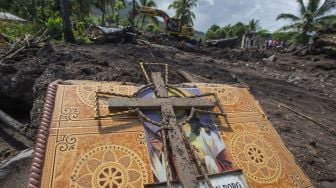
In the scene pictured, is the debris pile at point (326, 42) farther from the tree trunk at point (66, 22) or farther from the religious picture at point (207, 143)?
the religious picture at point (207, 143)

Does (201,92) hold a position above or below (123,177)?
above

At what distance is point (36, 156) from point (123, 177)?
64cm

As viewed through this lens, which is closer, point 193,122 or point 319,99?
point 193,122

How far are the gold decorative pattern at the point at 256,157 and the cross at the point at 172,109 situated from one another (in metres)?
0.46

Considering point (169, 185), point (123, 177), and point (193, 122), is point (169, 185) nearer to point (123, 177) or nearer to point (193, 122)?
point (123, 177)

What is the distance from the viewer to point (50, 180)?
76.1 inches

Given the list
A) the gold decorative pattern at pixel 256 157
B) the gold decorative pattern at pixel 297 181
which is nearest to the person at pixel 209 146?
the gold decorative pattern at pixel 256 157

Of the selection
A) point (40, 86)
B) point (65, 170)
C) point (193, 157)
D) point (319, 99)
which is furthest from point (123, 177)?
point (319, 99)

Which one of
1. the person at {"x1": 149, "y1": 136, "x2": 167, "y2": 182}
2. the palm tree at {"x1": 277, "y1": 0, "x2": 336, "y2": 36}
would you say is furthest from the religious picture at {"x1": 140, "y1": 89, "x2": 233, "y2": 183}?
the palm tree at {"x1": 277, "y1": 0, "x2": 336, "y2": 36}

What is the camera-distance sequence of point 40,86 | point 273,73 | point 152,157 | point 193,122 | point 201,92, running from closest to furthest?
point 152,157, point 193,122, point 201,92, point 40,86, point 273,73

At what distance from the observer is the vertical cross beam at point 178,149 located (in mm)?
2041

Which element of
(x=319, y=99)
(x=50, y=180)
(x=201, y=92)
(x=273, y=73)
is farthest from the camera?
(x=273, y=73)

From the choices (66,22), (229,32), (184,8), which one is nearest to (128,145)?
(66,22)

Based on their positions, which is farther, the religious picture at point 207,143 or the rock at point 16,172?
the rock at point 16,172
